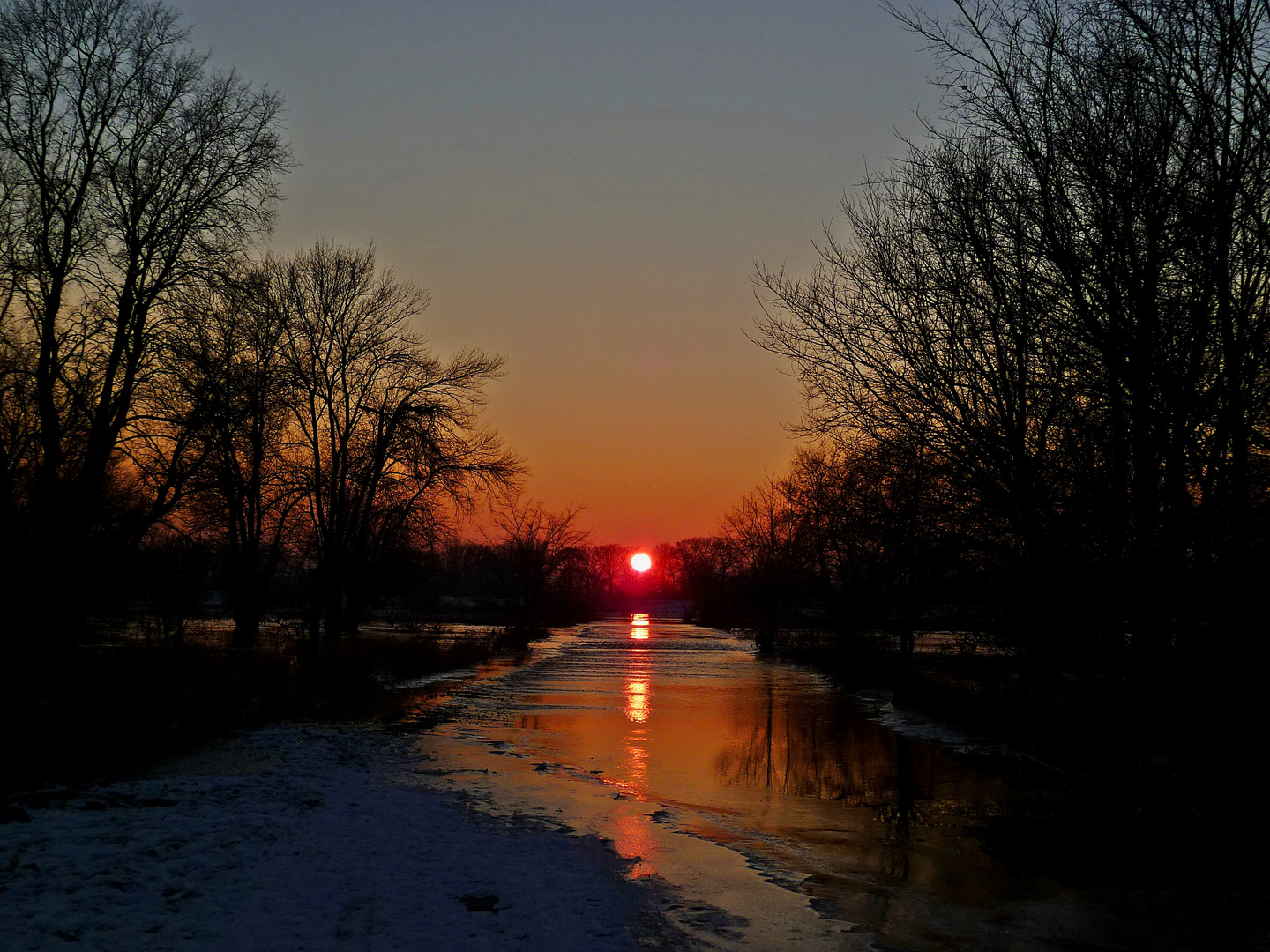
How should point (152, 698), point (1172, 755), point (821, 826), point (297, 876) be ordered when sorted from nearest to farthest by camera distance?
point (297, 876) < point (1172, 755) < point (821, 826) < point (152, 698)

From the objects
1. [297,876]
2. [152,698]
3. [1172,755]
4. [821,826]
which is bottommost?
[821,826]

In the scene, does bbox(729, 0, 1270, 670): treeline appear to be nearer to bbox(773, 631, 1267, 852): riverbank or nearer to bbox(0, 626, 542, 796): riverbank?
bbox(773, 631, 1267, 852): riverbank

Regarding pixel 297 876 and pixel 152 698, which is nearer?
pixel 297 876

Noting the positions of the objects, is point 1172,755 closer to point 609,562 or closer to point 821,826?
point 821,826

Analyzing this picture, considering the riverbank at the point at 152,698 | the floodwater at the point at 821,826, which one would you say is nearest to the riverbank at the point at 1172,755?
the floodwater at the point at 821,826

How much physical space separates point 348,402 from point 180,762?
19.7m

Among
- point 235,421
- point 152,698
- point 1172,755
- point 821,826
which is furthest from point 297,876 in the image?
point 235,421

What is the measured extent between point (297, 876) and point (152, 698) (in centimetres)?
899

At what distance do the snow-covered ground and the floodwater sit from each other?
52 cm

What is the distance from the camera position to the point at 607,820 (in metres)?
9.66

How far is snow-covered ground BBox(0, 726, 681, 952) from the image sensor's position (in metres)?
5.76

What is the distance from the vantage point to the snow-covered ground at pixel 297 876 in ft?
18.9

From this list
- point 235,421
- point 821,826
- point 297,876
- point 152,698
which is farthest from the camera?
point 235,421

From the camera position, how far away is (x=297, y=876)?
696cm
